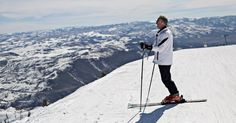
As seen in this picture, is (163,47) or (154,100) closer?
(163,47)

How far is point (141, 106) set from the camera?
36.1 ft

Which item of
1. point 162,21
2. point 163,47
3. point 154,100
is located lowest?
point 154,100

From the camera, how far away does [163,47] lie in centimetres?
1005

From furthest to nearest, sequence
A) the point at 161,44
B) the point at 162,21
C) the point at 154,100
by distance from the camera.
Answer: the point at 154,100 < the point at 161,44 < the point at 162,21

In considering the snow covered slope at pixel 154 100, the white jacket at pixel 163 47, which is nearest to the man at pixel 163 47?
the white jacket at pixel 163 47

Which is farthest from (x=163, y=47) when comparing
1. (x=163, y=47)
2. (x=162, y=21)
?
(x=162, y=21)

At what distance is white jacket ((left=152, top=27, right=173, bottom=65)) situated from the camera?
32.8ft

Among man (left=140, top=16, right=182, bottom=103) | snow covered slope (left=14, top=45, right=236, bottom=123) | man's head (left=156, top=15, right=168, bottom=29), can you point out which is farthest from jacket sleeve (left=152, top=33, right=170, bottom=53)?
snow covered slope (left=14, top=45, right=236, bottom=123)

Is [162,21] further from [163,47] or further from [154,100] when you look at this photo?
[154,100]

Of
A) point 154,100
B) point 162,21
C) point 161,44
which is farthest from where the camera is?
point 154,100

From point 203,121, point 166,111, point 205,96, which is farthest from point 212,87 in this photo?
point 203,121

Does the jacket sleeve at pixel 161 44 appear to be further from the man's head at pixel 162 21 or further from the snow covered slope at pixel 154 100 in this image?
the snow covered slope at pixel 154 100

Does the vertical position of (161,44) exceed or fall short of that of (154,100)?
it exceeds it

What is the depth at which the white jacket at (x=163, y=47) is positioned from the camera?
32.8ft
